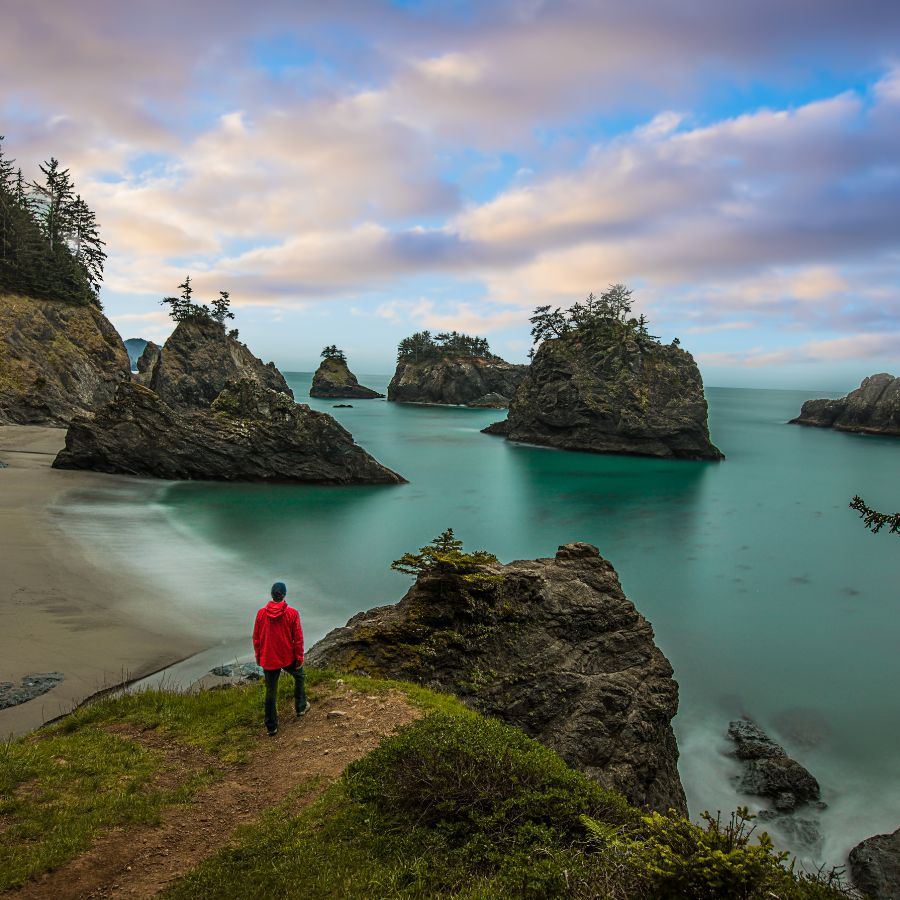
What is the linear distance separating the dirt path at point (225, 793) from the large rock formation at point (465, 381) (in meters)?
142

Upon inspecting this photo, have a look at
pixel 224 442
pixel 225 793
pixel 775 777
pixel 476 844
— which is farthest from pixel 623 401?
pixel 476 844

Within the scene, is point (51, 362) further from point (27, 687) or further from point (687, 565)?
point (687, 565)

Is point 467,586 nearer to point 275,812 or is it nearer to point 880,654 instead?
point 275,812

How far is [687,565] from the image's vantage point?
33.6 meters

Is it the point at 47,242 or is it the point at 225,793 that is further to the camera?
the point at 47,242

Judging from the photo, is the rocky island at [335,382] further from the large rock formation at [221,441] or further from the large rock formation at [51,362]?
the large rock formation at [221,441]

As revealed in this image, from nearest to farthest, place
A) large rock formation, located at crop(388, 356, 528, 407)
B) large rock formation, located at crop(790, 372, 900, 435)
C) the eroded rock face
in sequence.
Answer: the eroded rock face
large rock formation, located at crop(790, 372, 900, 435)
large rock formation, located at crop(388, 356, 528, 407)

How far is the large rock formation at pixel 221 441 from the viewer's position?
43.5 meters

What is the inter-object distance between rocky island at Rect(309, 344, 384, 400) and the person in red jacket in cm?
16715

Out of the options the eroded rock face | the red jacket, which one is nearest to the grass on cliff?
the red jacket

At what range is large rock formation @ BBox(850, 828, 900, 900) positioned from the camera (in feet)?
36.3

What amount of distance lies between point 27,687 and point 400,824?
11023mm

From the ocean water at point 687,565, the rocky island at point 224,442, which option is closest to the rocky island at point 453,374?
the ocean water at point 687,565

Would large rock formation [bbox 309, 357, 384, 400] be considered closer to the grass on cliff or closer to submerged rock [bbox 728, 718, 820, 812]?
submerged rock [bbox 728, 718, 820, 812]
